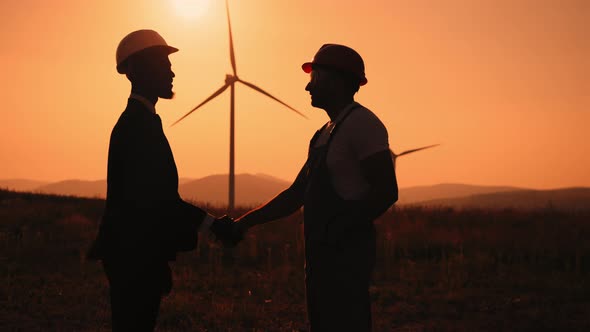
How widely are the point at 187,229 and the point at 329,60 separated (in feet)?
5.02

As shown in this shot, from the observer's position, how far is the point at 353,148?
12.3 ft

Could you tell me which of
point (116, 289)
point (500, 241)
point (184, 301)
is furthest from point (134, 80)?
point (500, 241)

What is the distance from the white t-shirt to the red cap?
25 cm

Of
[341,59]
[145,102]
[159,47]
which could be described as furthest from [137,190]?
[341,59]

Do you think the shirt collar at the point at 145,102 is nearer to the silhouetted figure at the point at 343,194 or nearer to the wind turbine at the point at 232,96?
the silhouetted figure at the point at 343,194

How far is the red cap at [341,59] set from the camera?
12.8ft

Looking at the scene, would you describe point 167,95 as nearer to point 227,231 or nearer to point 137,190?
point 137,190

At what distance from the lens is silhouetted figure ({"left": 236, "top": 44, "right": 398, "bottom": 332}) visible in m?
3.66

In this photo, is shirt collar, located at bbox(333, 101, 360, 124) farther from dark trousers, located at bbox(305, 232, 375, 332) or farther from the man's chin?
the man's chin

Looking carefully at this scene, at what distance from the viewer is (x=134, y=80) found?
446 cm

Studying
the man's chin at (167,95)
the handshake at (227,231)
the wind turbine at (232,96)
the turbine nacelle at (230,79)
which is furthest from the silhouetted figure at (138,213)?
the turbine nacelle at (230,79)

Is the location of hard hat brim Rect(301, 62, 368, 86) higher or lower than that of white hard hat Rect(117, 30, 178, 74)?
lower

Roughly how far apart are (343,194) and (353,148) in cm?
26

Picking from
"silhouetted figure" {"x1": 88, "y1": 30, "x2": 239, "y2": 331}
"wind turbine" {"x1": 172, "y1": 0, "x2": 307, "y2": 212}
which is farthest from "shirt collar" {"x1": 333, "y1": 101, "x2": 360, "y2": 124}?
"wind turbine" {"x1": 172, "y1": 0, "x2": 307, "y2": 212}
